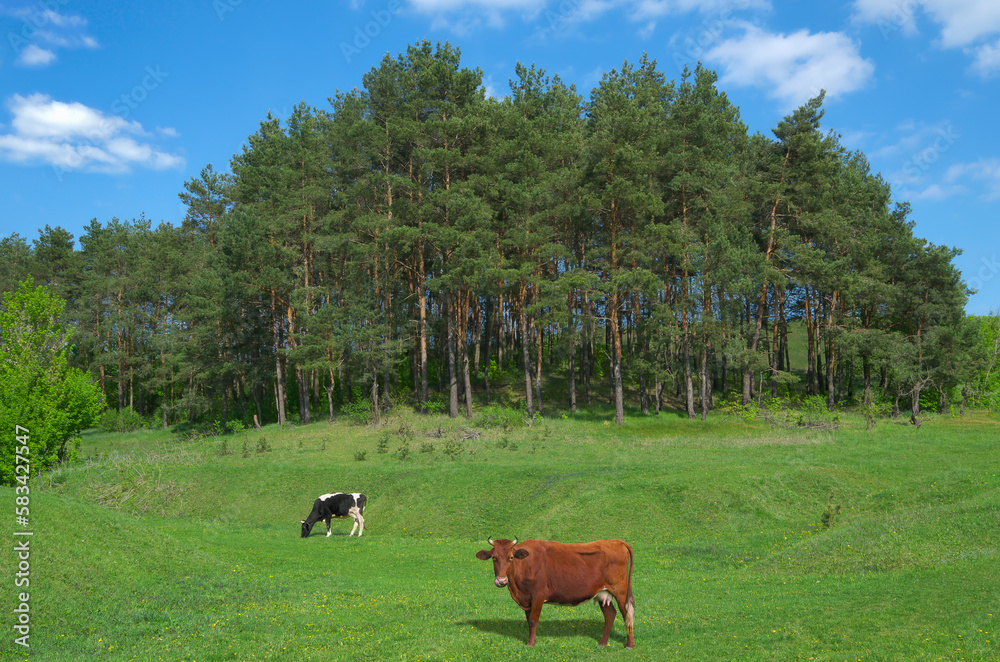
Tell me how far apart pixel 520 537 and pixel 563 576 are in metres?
12.8

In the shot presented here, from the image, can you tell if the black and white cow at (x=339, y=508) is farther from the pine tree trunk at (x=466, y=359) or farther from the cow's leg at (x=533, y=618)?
the pine tree trunk at (x=466, y=359)

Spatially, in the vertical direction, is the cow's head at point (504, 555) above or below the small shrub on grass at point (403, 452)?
above

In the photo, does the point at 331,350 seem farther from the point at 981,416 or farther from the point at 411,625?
the point at 981,416

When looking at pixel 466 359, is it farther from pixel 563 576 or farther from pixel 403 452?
pixel 563 576

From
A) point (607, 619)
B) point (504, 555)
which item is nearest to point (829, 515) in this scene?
point (607, 619)

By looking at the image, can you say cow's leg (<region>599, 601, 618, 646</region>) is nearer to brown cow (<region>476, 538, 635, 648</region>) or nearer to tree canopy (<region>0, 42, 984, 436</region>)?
brown cow (<region>476, 538, 635, 648</region>)

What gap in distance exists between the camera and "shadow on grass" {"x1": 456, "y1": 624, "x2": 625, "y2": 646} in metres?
10.8

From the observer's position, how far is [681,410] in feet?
170

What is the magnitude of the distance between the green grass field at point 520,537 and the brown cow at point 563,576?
66cm

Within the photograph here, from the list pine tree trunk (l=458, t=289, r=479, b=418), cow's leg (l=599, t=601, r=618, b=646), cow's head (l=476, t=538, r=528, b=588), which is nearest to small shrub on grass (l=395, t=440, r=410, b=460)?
pine tree trunk (l=458, t=289, r=479, b=418)

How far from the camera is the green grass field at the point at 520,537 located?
1045cm

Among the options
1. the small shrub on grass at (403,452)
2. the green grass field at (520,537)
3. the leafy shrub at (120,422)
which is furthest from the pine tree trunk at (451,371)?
the leafy shrub at (120,422)

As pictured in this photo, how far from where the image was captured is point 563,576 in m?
10.3

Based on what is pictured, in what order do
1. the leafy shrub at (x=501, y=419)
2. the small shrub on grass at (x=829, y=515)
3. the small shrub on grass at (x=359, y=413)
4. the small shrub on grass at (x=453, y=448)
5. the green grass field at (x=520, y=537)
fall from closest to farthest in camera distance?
1. the green grass field at (x=520, y=537)
2. the small shrub on grass at (x=829, y=515)
3. the small shrub on grass at (x=453, y=448)
4. the leafy shrub at (x=501, y=419)
5. the small shrub on grass at (x=359, y=413)
